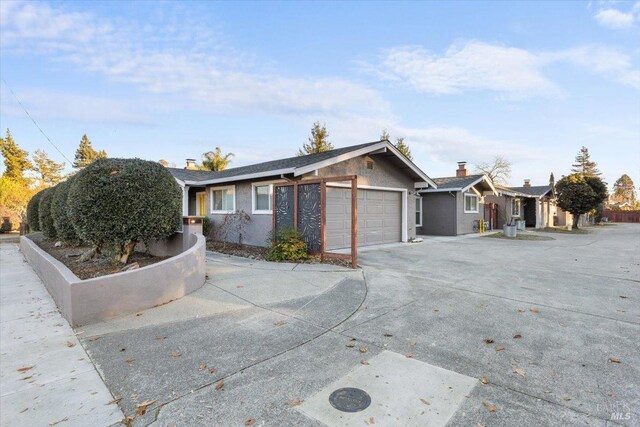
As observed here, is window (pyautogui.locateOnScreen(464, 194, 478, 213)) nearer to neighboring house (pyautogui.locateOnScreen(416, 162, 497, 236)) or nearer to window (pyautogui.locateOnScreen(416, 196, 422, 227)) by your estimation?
neighboring house (pyautogui.locateOnScreen(416, 162, 497, 236))

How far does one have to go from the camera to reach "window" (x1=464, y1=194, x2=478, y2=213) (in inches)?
722

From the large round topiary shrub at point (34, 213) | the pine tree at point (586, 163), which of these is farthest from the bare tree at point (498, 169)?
the large round topiary shrub at point (34, 213)

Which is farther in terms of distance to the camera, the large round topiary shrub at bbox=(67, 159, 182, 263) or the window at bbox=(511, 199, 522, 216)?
the window at bbox=(511, 199, 522, 216)

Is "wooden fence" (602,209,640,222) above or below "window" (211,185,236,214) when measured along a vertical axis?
below

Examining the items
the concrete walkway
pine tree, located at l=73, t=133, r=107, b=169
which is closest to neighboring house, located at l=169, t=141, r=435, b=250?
the concrete walkway

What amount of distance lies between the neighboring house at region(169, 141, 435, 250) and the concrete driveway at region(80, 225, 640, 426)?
4.39 metres

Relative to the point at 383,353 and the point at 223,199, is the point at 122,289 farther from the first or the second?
the point at 223,199

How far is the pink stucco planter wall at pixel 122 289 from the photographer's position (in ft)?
14.0

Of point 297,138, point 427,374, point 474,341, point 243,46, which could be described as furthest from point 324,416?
point 297,138

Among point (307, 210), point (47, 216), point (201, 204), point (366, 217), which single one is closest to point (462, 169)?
point (366, 217)

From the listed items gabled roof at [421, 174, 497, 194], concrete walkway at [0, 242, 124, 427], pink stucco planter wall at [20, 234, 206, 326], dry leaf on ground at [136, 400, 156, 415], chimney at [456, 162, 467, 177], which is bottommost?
concrete walkway at [0, 242, 124, 427]

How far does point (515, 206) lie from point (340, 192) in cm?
1988

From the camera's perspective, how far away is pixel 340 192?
10594 millimetres

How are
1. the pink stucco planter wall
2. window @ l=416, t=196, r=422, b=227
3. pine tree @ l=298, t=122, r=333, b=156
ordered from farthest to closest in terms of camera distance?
pine tree @ l=298, t=122, r=333, b=156 < window @ l=416, t=196, r=422, b=227 < the pink stucco planter wall
